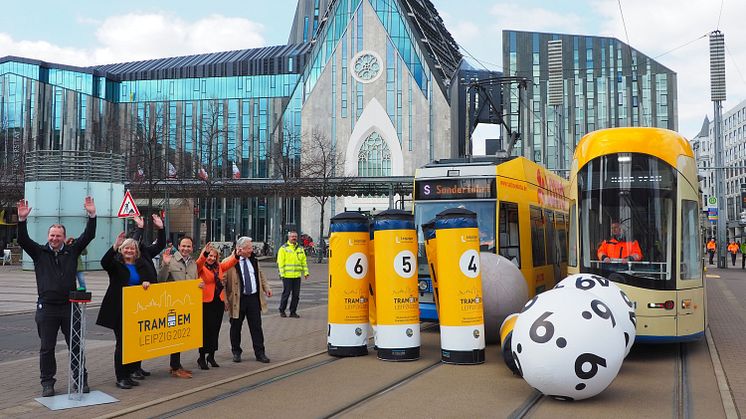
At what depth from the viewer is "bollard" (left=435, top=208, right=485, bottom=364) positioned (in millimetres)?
9688

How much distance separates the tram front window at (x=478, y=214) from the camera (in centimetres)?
1279

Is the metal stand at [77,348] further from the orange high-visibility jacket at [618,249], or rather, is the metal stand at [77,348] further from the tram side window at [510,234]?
the tram side window at [510,234]

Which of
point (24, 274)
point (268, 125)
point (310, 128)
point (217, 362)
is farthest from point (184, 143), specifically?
point (217, 362)

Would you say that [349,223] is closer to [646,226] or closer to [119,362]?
[119,362]

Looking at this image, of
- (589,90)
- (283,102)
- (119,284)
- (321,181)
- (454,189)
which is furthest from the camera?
(589,90)

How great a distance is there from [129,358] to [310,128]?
214 ft

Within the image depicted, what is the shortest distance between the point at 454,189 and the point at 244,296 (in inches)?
195

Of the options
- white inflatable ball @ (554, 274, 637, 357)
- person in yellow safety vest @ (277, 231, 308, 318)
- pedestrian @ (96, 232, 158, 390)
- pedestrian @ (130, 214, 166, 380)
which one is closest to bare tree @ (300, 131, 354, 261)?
person in yellow safety vest @ (277, 231, 308, 318)

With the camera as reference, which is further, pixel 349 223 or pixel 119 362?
pixel 349 223

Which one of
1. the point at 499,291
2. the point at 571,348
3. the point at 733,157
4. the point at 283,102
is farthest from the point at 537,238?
the point at 733,157

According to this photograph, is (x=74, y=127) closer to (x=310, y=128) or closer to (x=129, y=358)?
(x=310, y=128)

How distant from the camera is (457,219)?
9836 millimetres

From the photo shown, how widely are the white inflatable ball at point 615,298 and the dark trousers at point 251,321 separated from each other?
4449 millimetres

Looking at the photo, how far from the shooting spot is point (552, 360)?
7312 millimetres
